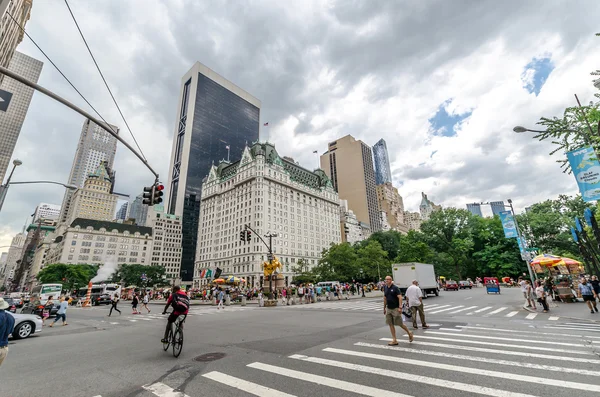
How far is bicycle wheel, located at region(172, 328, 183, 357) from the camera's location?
7.55 m

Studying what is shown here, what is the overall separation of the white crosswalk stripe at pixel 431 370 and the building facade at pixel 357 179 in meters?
158

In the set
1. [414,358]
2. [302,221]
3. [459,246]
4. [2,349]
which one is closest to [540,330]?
[414,358]

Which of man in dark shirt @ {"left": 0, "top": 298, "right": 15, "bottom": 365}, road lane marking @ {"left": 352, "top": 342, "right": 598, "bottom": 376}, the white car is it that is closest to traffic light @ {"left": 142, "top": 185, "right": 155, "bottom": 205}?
the white car

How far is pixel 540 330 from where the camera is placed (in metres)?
10.0

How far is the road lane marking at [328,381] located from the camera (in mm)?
4448

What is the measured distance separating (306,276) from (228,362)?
61.7m

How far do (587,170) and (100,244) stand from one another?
146 m

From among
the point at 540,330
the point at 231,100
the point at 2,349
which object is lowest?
the point at 540,330

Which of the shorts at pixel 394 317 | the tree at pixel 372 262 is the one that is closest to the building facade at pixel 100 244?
the tree at pixel 372 262

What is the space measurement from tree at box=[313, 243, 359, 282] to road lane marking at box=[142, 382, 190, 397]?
182 feet

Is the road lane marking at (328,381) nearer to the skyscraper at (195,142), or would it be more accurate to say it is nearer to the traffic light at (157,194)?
the traffic light at (157,194)

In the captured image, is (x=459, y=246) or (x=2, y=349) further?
(x=459, y=246)

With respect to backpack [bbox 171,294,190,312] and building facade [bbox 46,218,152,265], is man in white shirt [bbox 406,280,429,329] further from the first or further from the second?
building facade [bbox 46,218,152,265]

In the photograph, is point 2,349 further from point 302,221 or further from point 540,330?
point 302,221
